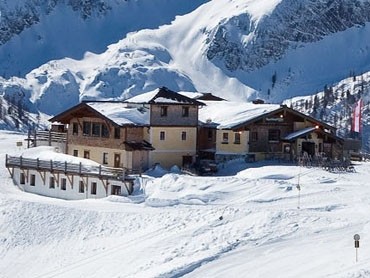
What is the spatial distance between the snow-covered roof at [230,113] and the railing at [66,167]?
10553 mm

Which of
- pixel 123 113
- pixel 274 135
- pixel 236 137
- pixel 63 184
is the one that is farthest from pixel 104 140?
pixel 274 135

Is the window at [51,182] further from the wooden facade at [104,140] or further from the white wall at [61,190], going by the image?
the wooden facade at [104,140]

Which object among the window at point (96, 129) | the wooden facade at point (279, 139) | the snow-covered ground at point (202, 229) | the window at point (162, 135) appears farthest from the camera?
the wooden facade at point (279, 139)

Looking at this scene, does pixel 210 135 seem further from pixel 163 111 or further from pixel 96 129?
pixel 96 129

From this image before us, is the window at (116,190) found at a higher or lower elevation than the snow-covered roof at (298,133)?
lower

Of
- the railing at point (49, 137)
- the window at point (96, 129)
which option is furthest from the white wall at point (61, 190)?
the railing at point (49, 137)

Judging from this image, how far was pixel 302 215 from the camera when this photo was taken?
4291 centimetres

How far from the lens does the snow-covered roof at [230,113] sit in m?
66.9

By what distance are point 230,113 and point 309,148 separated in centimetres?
632

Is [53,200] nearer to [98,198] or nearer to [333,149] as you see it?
[98,198]

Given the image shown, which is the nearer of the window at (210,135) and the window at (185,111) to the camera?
the window at (185,111)

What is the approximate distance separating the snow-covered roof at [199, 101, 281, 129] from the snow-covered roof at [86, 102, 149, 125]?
5.18 metres

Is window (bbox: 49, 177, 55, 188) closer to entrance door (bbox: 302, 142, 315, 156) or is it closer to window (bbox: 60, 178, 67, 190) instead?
window (bbox: 60, 178, 67, 190)

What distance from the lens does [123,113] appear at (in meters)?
64.8
